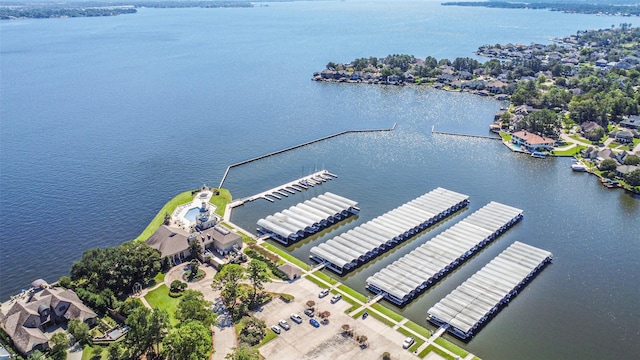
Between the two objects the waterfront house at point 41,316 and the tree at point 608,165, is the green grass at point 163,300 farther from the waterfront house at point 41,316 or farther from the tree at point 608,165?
the tree at point 608,165

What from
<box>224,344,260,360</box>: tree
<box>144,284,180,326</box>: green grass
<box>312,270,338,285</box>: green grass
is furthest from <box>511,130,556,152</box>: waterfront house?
<box>144,284,180,326</box>: green grass

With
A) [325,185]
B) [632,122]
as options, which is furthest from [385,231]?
[632,122]

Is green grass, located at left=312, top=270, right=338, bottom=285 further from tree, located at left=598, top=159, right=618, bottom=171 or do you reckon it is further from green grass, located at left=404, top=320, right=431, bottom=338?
tree, located at left=598, top=159, right=618, bottom=171

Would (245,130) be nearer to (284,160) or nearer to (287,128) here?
(287,128)

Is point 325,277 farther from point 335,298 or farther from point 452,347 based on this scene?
point 452,347

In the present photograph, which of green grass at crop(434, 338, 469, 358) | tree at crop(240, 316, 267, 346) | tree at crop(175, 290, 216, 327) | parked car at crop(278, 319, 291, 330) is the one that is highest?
tree at crop(175, 290, 216, 327)

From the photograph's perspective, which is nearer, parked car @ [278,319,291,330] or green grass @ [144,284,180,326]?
Result: parked car @ [278,319,291,330]

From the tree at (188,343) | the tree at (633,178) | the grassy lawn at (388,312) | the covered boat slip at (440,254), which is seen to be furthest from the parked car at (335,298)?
the tree at (633,178)
